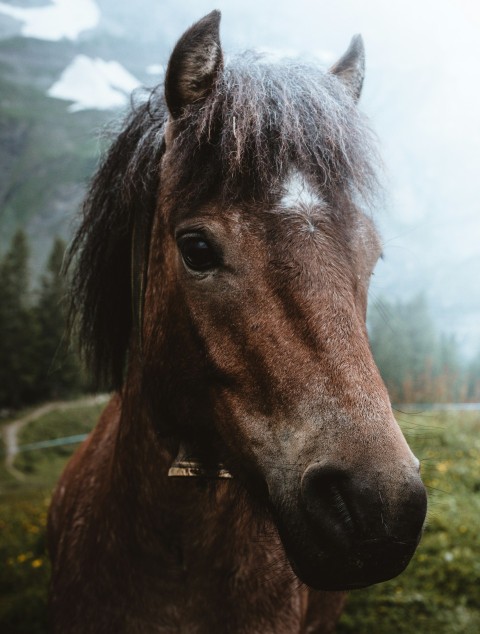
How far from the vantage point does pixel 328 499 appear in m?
1.07

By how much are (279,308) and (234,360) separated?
195 mm

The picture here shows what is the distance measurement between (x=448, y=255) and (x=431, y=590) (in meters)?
5.81

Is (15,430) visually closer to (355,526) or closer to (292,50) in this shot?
(292,50)

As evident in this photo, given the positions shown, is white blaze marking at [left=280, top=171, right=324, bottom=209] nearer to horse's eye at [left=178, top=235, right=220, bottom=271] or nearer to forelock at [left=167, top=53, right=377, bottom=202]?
forelock at [left=167, top=53, right=377, bottom=202]

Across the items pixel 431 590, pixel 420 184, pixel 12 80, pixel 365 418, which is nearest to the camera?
pixel 365 418

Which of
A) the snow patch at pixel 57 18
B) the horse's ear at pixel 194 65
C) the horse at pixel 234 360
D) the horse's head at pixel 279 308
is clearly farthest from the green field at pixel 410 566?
the snow patch at pixel 57 18

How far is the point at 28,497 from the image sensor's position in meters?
6.93

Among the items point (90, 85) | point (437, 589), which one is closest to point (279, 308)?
point (437, 589)

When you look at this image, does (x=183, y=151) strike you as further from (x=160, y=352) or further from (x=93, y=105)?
(x=93, y=105)

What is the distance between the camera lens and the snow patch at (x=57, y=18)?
7547mm

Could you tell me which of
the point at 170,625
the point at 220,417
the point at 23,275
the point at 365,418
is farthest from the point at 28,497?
the point at 365,418

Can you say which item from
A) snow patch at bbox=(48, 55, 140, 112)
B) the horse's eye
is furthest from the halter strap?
snow patch at bbox=(48, 55, 140, 112)

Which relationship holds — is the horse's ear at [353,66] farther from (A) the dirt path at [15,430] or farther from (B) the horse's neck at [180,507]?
(A) the dirt path at [15,430]

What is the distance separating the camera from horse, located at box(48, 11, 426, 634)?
1111mm
